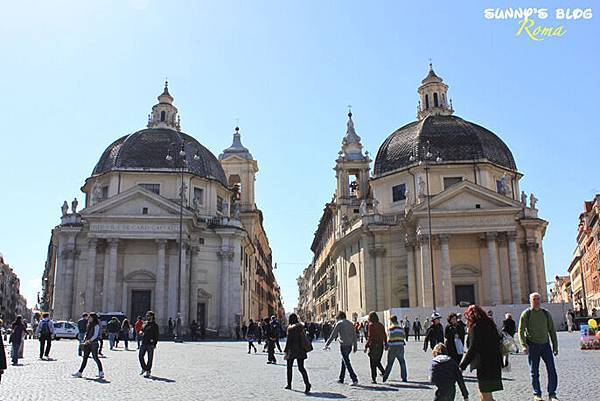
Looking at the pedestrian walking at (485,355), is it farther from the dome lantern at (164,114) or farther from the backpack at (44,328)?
the dome lantern at (164,114)

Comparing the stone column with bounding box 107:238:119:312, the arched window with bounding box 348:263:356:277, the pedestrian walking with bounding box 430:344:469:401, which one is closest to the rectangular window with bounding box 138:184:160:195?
the stone column with bounding box 107:238:119:312

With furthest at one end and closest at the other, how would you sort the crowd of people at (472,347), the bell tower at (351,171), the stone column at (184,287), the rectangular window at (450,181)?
the bell tower at (351,171), the rectangular window at (450,181), the stone column at (184,287), the crowd of people at (472,347)

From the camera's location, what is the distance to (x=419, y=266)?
1992 inches

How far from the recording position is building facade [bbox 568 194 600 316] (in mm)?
76375

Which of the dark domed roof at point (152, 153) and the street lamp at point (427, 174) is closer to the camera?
the street lamp at point (427, 174)

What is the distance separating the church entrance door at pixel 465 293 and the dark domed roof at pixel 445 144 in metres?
11.2

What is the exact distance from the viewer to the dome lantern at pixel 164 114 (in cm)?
6384

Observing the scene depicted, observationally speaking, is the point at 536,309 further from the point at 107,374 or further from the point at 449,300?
the point at 449,300

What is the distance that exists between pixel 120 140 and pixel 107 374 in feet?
146

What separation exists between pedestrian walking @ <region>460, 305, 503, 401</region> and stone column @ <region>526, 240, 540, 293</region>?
149ft

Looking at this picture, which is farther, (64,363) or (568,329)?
(568,329)

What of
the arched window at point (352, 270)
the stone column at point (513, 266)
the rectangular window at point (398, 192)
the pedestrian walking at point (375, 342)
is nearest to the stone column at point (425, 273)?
the stone column at point (513, 266)

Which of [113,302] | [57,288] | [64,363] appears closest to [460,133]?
[113,302]

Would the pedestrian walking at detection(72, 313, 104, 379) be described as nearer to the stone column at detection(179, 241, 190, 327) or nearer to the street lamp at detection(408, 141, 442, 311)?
the stone column at detection(179, 241, 190, 327)
